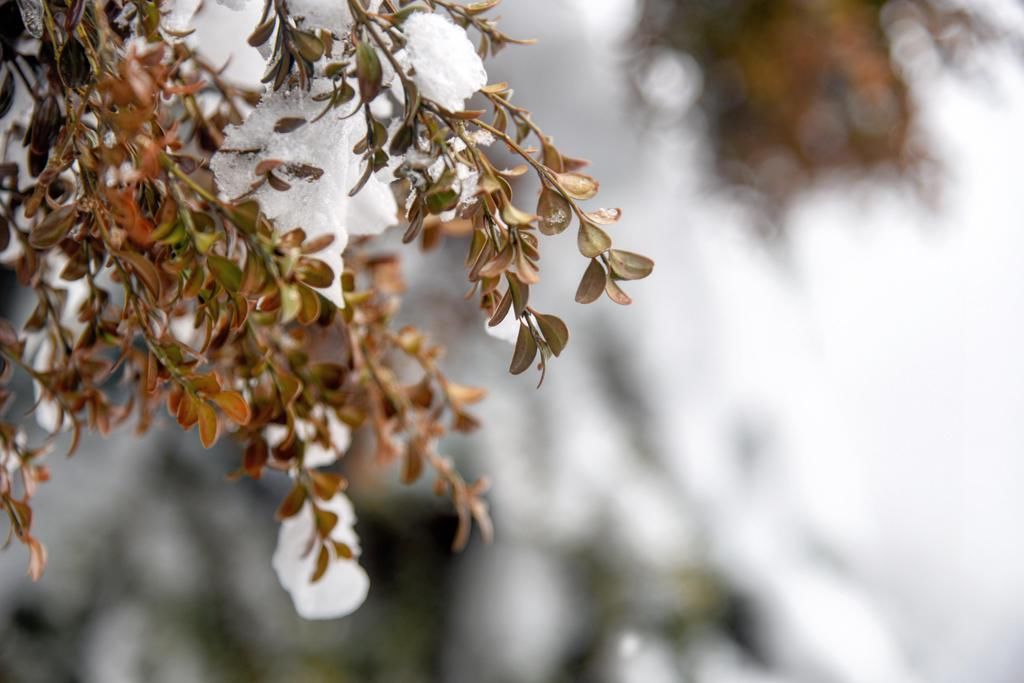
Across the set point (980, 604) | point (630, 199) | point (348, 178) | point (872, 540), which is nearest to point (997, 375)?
point (980, 604)

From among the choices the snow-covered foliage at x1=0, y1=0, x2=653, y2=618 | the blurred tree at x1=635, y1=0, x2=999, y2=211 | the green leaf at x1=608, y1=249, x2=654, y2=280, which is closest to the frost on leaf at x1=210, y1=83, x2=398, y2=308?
the snow-covered foliage at x1=0, y1=0, x2=653, y2=618

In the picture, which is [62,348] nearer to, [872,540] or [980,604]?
[872,540]

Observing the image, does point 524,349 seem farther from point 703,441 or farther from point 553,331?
point 703,441

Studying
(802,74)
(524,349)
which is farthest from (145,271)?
(802,74)

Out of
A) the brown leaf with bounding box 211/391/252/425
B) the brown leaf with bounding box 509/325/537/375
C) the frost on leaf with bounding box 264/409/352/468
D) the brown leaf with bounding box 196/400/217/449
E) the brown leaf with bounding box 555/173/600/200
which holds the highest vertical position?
the brown leaf with bounding box 555/173/600/200

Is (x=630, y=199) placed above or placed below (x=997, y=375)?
above

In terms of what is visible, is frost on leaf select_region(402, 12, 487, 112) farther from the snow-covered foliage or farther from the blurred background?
the blurred background

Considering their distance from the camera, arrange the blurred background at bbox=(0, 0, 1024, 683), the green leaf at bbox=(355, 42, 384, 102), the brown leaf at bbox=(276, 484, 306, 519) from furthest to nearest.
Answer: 1. the blurred background at bbox=(0, 0, 1024, 683)
2. the brown leaf at bbox=(276, 484, 306, 519)
3. the green leaf at bbox=(355, 42, 384, 102)
